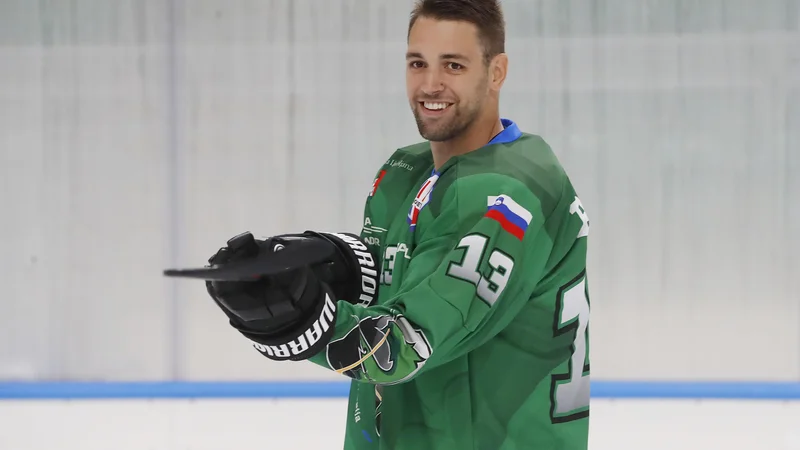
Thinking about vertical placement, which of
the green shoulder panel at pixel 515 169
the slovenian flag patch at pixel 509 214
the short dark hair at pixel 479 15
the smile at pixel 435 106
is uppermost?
the short dark hair at pixel 479 15

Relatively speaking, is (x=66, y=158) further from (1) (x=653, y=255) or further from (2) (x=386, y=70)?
(1) (x=653, y=255)

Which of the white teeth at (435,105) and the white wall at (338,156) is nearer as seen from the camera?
the white teeth at (435,105)

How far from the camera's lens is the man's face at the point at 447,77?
977 millimetres

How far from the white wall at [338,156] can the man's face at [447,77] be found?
2.42 meters

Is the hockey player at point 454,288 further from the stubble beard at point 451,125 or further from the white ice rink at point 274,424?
the white ice rink at point 274,424

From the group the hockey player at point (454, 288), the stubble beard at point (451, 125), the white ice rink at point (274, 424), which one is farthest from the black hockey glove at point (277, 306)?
the white ice rink at point (274, 424)

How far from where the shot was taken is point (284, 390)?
10.7ft

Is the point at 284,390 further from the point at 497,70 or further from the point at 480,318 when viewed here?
the point at 480,318

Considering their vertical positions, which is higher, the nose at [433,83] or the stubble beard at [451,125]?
the nose at [433,83]

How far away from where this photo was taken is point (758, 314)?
3.40 meters

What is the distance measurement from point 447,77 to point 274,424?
6.94 ft

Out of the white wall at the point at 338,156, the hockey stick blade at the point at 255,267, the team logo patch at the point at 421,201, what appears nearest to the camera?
the hockey stick blade at the point at 255,267

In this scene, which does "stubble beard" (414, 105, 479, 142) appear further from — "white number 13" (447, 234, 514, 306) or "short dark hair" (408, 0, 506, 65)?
"white number 13" (447, 234, 514, 306)

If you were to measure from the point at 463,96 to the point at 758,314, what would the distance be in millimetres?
2807
